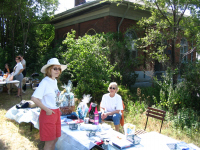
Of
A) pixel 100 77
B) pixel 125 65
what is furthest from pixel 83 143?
pixel 125 65

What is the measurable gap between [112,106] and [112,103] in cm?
7

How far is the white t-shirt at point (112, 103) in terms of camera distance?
410 cm

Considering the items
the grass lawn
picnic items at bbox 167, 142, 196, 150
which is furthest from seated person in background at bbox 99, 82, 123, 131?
picnic items at bbox 167, 142, 196, 150

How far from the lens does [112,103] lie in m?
4.16

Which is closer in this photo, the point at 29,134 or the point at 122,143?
the point at 122,143

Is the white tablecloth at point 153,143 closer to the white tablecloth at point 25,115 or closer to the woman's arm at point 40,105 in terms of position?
the woman's arm at point 40,105

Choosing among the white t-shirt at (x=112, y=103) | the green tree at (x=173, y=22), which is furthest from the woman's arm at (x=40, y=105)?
the green tree at (x=173, y=22)

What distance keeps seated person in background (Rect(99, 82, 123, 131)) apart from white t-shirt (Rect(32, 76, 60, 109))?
152 centimetres

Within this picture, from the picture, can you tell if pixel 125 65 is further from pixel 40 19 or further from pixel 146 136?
pixel 40 19

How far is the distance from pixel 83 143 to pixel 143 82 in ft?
34.4

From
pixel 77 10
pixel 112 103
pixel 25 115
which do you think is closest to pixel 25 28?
pixel 77 10

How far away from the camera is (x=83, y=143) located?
8.06ft

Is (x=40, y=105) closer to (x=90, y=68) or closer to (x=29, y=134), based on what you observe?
(x=29, y=134)

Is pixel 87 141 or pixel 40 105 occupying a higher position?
pixel 40 105
